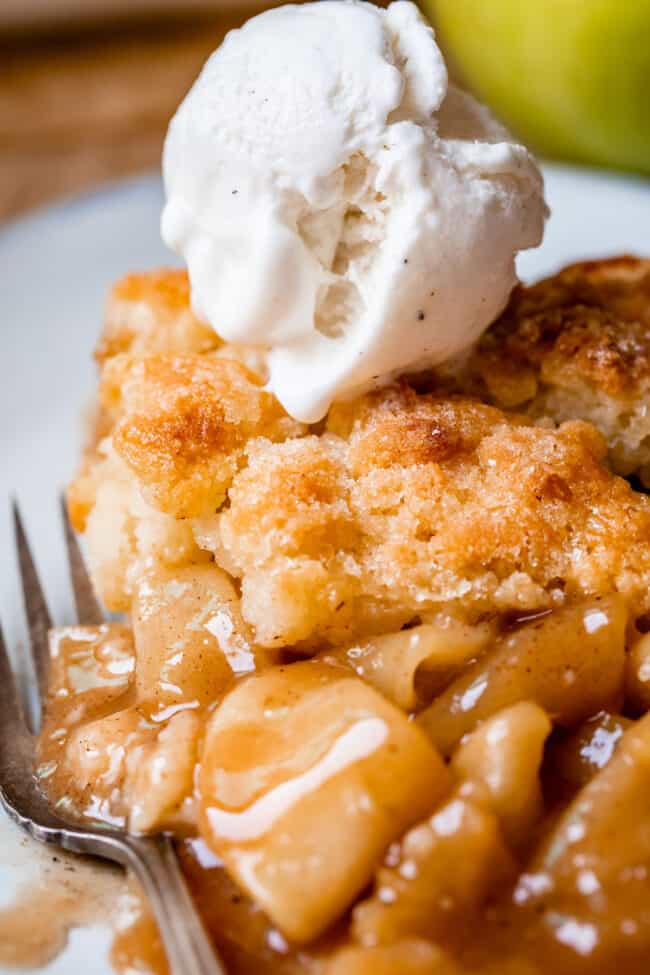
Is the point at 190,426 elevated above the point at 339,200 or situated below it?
below

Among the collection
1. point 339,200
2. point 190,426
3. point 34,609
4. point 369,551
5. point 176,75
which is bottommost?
point 34,609

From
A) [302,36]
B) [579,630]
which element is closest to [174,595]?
[579,630]

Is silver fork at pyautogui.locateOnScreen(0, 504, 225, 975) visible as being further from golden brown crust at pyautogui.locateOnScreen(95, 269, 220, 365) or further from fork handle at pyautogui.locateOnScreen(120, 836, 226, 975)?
golden brown crust at pyautogui.locateOnScreen(95, 269, 220, 365)

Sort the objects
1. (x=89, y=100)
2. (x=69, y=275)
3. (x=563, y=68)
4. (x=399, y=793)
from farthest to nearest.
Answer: (x=89, y=100) < (x=563, y=68) < (x=69, y=275) < (x=399, y=793)

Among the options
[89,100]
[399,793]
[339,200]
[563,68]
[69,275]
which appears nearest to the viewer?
[399,793]

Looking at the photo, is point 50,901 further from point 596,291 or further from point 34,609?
point 596,291

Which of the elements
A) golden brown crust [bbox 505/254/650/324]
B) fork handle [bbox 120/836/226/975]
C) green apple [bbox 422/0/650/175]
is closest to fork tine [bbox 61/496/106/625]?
fork handle [bbox 120/836/226/975]

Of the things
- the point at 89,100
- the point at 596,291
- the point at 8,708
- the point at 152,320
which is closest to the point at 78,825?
the point at 8,708

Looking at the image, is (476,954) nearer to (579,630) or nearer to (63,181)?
(579,630)
